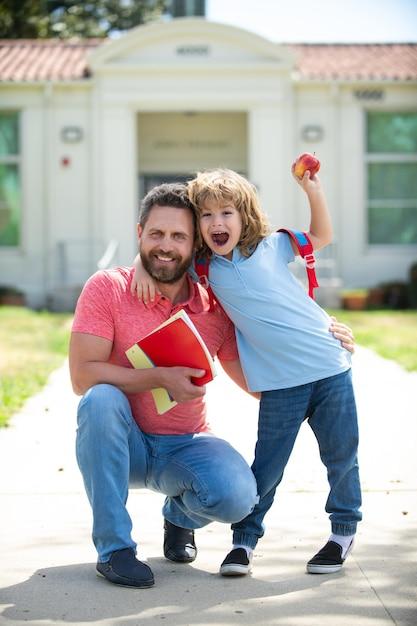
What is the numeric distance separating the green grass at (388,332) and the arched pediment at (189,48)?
16.9ft

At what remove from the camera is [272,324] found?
4.04 meters

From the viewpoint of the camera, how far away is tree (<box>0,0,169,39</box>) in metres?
32.3

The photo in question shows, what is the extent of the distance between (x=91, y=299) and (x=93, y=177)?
1545cm

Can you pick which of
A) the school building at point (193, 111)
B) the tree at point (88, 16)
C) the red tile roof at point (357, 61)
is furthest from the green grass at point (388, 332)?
the tree at point (88, 16)

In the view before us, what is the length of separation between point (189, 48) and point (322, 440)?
15.6m

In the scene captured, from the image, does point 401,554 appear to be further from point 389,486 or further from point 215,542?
point 389,486

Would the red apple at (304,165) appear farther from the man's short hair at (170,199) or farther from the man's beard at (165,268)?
the man's beard at (165,268)

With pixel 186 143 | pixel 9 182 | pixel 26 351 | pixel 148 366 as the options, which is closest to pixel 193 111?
pixel 186 143

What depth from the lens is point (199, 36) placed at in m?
18.6

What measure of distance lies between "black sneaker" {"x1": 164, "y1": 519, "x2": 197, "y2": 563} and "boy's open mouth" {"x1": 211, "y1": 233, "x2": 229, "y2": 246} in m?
1.18

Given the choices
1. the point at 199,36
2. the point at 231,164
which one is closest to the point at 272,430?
the point at 199,36

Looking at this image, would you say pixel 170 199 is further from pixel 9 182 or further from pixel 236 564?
pixel 9 182

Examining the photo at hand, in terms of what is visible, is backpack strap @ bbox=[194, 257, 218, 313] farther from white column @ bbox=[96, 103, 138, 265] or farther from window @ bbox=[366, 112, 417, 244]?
window @ bbox=[366, 112, 417, 244]

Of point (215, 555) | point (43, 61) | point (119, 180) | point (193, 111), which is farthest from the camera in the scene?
point (43, 61)
